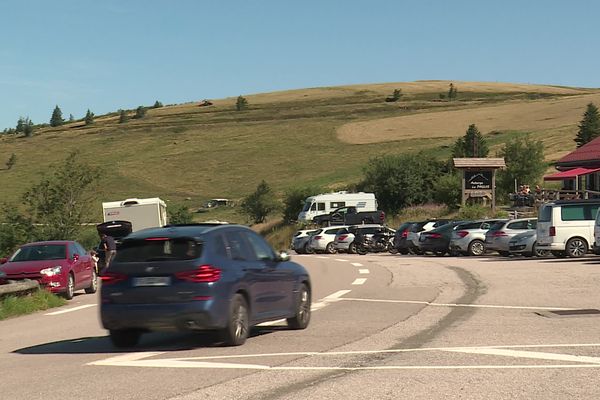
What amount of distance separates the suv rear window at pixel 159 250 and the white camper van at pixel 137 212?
29.1 metres

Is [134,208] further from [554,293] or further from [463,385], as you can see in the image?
[463,385]

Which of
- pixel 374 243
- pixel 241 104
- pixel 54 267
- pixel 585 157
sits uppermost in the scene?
pixel 241 104

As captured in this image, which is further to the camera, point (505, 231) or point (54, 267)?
point (505, 231)

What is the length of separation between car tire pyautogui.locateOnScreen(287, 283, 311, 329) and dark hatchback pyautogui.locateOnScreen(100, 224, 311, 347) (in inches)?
36.8

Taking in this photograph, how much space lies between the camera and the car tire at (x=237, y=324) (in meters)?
11.1

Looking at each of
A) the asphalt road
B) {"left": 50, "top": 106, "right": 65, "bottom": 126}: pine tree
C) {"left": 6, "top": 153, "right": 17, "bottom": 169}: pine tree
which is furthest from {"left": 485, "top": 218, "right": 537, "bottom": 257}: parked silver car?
{"left": 50, "top": 106, "right": 65, "bottom": 126}: pine tree

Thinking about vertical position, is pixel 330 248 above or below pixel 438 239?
below

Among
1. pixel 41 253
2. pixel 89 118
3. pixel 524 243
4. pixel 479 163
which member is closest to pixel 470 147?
pixel 479 163

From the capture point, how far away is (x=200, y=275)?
433 inches

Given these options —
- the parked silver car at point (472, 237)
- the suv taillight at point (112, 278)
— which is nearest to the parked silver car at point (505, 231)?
the parked silver car at point (472, 237)

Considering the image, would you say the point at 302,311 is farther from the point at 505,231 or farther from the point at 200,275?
the point at 505,231

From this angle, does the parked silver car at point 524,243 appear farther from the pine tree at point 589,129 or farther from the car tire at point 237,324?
the pine tree at point 589,129

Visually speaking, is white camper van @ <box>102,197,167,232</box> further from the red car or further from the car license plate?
the car license plate

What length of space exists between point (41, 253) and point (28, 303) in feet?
12.5
